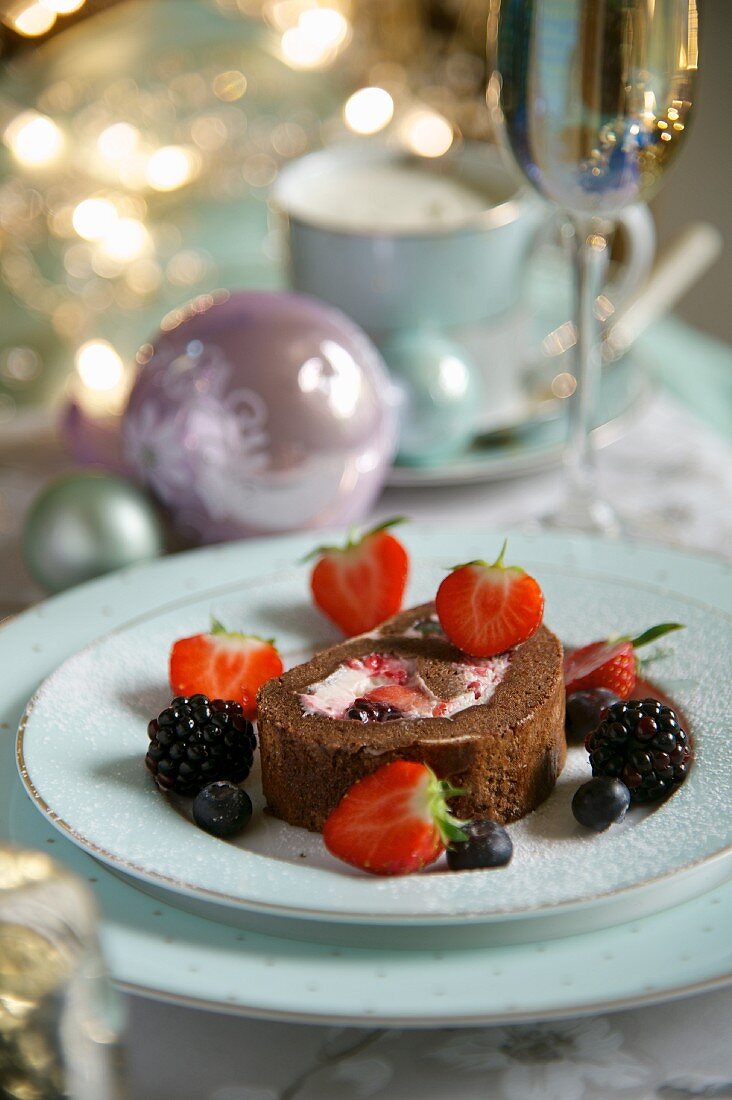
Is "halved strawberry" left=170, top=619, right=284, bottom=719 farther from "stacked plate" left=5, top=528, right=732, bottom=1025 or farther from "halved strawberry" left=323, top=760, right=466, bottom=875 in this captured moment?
"halved strawberry" left=323, top=760, right=466, bottom=875

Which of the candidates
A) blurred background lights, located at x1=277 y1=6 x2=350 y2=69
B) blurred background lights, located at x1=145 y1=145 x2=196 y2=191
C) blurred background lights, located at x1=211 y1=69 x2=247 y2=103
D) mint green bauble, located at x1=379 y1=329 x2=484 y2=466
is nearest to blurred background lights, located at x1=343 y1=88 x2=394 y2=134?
blurred background lights, located at x1=277 y1=6 x2=350 y2=69

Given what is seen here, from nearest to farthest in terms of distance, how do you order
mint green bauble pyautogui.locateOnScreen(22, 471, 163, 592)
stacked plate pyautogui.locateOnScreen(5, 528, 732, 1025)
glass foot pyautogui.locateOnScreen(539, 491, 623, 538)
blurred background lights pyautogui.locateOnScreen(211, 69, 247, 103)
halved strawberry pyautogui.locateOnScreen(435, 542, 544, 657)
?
stacked plate pyautogui.locateOnScreen(5, 528, 732, 1025)
halved strawberry pyautogui.locateOnScreen(435, 542, 544, 657)
mint green bauble pyautogui.locateOnScreen(22, 471, 163, 592)
glass foot pyautogui.locateOnScreen(539, 491, 623, 538)
blurred background lights pyautogui.locateOnScreen(211, 69, 247, 103)

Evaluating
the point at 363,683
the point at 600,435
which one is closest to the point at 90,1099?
the point at 363,683

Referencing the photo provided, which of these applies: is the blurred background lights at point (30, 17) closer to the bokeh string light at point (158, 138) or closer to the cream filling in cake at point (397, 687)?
the bokeh string light at point (158, 138)

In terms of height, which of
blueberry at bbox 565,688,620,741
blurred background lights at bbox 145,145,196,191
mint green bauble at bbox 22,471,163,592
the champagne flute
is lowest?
blurred background lights at bbox 145,145,196,191

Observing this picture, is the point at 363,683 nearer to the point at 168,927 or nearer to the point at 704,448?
the point at 168,927

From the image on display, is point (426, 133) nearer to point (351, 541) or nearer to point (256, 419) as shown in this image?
point (256, 419)

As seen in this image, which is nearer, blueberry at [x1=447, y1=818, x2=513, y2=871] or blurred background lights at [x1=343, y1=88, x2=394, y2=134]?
blueberry at [x1=447, y1=818, x2=513, y2=871]

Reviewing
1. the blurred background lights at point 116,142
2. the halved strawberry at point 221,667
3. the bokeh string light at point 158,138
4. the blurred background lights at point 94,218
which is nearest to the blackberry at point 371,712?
the halved strawberry at point 221,667
